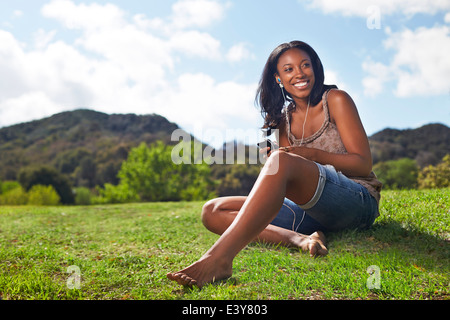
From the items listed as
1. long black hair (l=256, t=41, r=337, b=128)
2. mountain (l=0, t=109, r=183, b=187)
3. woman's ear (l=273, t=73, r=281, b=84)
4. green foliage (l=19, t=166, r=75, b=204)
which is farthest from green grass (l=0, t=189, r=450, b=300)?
mountain (l=0, t=109, r=183, b=187)

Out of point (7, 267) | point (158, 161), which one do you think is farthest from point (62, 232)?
point (158, 161)

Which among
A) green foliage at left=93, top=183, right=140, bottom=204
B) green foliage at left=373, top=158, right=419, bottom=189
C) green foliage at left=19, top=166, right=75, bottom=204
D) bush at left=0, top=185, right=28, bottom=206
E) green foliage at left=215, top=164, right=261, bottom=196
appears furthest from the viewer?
green foliage at left=19, top=166, right=75, bottom=204

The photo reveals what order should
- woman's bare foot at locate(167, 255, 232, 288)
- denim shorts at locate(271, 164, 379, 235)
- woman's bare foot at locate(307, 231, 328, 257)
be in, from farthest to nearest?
woman's bare foot at locate(307, 231, 328, 257) → denim shorts at locate(271, 164, 379, 235) → woman's bare foot at locate(167, 255, 232, 288)

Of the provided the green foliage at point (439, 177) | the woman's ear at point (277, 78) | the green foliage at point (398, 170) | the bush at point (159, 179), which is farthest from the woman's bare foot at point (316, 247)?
the bush at point (159, 179)

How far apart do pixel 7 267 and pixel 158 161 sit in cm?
1766

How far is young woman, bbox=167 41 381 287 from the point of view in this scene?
2.12 m

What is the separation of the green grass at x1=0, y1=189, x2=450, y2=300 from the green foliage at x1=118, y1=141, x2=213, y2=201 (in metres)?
15.7

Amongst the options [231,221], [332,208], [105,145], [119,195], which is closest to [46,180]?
[119,195]

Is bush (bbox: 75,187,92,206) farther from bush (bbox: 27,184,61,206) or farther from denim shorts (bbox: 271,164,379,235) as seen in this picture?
denim shorts (bbox: 271,164,379,235)

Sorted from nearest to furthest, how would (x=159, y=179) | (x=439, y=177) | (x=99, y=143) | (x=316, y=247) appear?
1. (x=316, y=247)
2. (x=439, y=177)
3. (x=159, y=179)
4. (x=99, y=143)

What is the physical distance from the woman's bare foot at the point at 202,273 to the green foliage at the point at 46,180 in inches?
896

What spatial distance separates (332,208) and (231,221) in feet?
2.92

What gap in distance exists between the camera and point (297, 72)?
9.69 feet

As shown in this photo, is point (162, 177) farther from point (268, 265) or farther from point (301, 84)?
point (268, 265)
